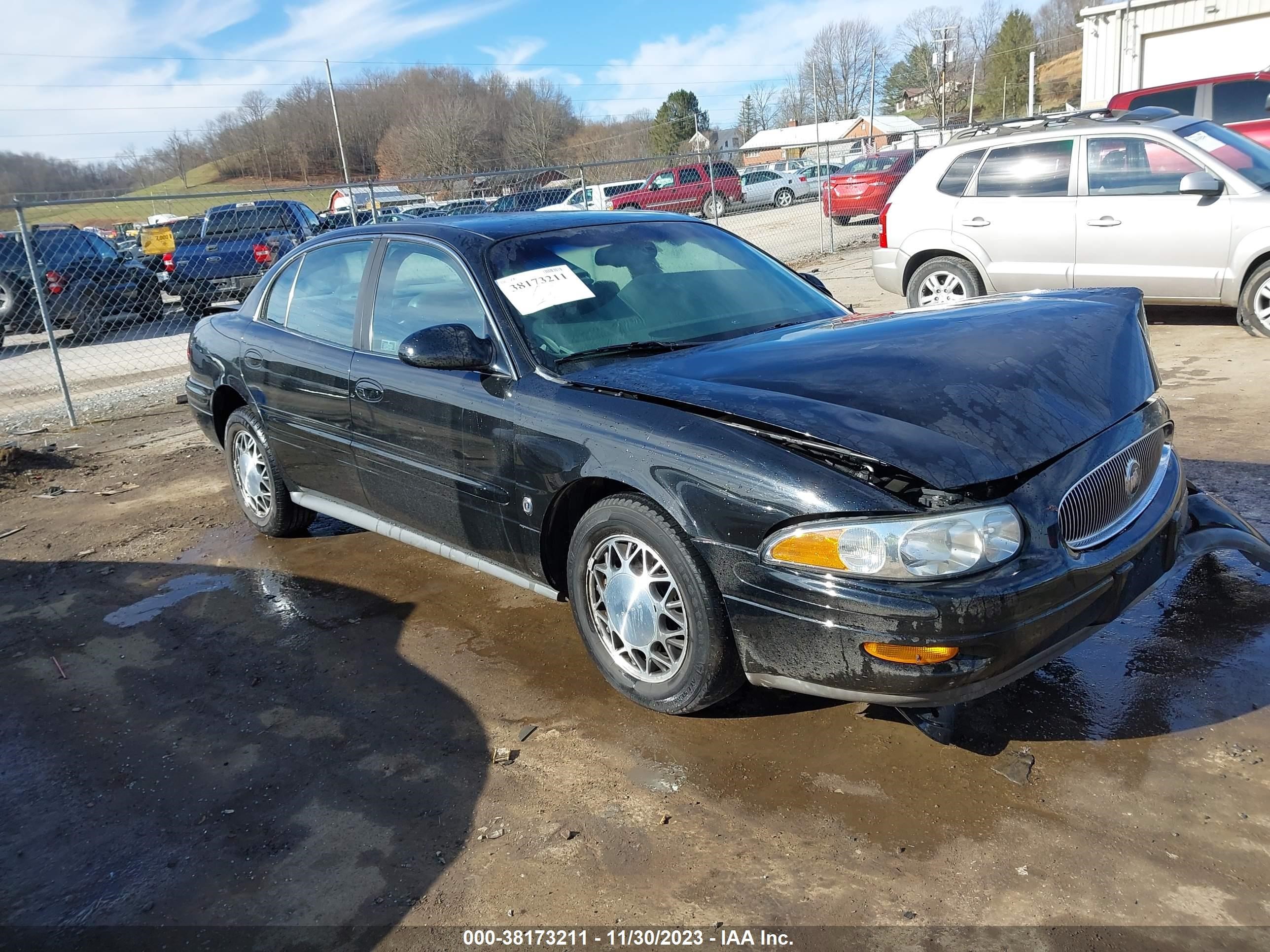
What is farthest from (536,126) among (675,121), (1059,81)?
(1059,81)

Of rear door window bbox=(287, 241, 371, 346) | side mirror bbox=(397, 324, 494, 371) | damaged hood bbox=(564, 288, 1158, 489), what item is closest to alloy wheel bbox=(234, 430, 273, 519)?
rear door window bbox=(287, 241, 371, 346)

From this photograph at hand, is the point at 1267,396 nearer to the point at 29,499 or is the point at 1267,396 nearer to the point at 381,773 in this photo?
the point at 381,773

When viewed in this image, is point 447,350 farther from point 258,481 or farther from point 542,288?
point 258,481

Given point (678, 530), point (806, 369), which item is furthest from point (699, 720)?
point (806, 369)

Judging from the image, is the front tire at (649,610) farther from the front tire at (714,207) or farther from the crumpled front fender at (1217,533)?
the front tire at (714,207)

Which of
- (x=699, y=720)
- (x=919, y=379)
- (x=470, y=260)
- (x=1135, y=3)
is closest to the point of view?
(x=919, y=379)

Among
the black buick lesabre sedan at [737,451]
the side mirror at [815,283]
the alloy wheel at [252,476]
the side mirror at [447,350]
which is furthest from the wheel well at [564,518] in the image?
the alloy wheel at [252,476]

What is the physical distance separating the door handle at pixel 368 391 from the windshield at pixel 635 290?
0.75 metres

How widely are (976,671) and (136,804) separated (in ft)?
8.27

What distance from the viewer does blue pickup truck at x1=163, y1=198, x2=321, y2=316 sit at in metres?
14.6

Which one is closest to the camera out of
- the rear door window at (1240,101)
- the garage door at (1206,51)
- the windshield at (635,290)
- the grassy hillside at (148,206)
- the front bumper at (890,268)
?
the windshield at (635,290)

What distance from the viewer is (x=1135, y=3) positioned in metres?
22.6

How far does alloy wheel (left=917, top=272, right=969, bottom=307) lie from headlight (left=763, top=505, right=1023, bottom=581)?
6.55 m

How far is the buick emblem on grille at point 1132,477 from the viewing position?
2996mm
